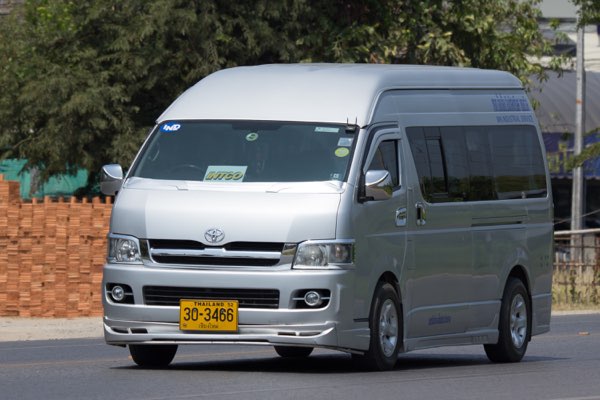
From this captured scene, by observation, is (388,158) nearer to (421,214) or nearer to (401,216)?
(401,216)

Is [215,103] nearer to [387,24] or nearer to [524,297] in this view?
[524,297]

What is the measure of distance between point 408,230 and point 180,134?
79.6 inches

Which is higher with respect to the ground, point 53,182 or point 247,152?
point 247,152

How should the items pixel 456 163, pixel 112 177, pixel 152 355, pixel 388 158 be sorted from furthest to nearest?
pixel 456 163 < pixel 388 158 < pixel 152 355 < pixel 112 177

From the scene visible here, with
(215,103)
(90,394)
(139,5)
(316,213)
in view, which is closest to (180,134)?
(215,103)

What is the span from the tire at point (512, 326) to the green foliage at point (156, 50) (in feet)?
46.4

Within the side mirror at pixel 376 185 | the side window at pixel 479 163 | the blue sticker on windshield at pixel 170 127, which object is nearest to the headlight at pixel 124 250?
the blue sticker on windshield at pixel 170 127

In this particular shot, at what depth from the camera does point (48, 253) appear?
21.5 m

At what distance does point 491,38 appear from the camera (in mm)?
31594

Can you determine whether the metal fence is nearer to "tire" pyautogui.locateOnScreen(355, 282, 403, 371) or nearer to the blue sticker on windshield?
"tire" pyautogui.locateOnScreen(355, 282, 403, 371)

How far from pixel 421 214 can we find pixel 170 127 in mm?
2212

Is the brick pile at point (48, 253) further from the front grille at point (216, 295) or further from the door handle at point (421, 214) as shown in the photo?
the front grille at point (216, 295)

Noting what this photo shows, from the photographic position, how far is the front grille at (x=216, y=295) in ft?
39.6

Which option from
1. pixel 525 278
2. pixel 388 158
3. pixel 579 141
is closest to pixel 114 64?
pixel 525 278
